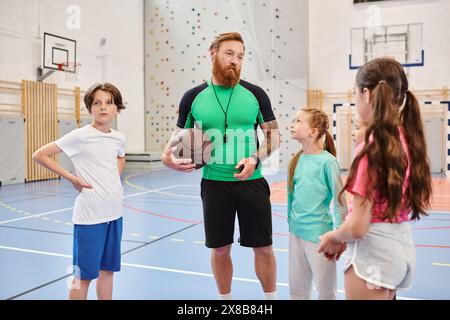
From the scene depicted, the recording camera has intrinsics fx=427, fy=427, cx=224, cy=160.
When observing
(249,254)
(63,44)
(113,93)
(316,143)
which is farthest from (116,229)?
(63,44)

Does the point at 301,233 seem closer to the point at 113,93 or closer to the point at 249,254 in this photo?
the point at 113,93

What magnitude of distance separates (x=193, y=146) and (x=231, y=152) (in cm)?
23

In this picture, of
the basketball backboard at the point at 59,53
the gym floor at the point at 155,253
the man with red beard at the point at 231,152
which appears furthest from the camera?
the basketball backboard at the point at 59,53

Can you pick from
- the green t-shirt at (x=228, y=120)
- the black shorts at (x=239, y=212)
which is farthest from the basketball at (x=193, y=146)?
the black shorts at (x=239, y=212)

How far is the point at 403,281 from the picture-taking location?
155cm

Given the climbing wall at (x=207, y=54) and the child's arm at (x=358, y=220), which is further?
the climbing wall at (x=207, y=54)

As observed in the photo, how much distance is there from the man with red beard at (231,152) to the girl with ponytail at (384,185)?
87cm

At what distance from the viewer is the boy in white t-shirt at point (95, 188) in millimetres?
2182

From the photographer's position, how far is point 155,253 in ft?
13.4

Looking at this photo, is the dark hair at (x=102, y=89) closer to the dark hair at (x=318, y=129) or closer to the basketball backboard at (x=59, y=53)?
the dark hair at (x=318, y=129)

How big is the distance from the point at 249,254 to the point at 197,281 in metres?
0.90

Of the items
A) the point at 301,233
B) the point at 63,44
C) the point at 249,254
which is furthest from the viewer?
the point at 63,44

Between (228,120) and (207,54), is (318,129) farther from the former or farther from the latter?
(207,54)

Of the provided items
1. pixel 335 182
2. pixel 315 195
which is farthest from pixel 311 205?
pixel 335 182
